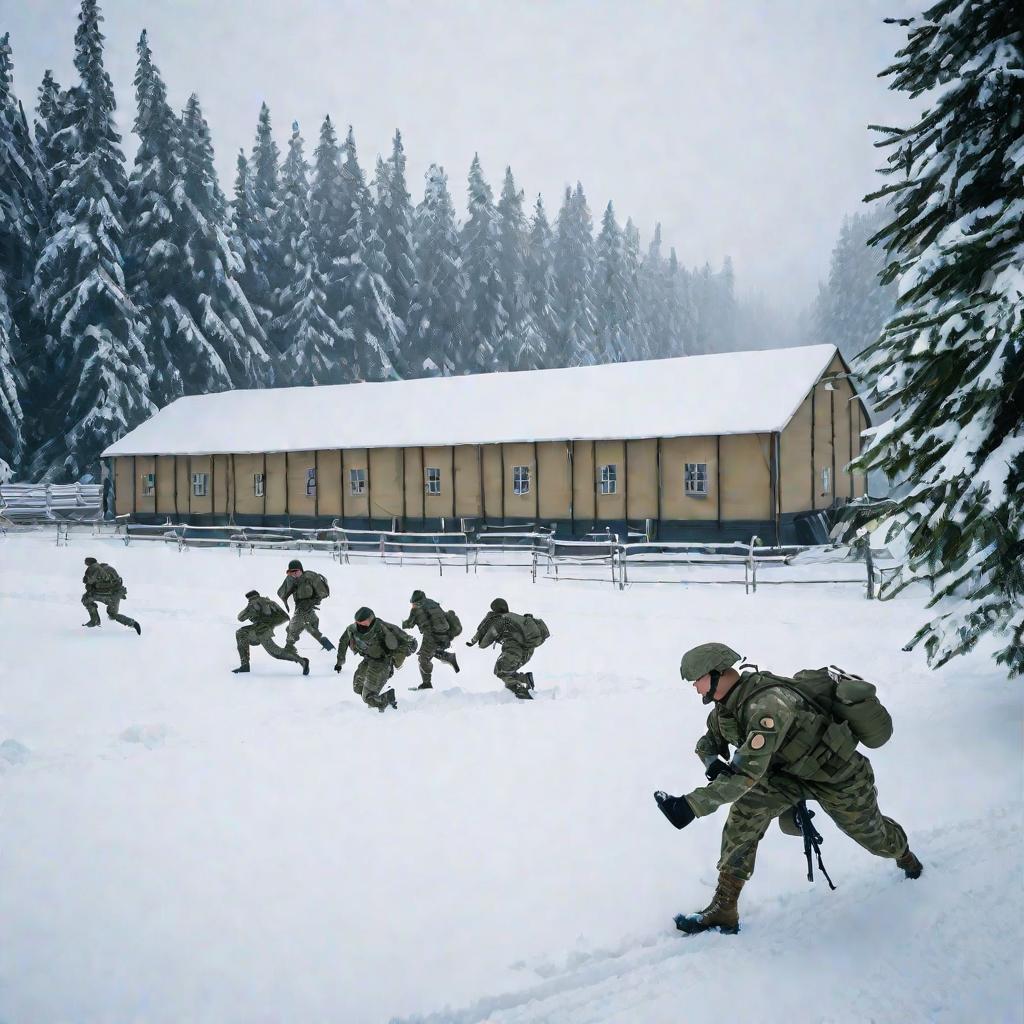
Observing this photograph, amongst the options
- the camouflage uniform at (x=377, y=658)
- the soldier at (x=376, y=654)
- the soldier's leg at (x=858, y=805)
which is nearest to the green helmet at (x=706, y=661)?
the soldier's leg at (x=858, y=805)

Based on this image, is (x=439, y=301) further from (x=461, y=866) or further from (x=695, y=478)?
(x=461, y=866)

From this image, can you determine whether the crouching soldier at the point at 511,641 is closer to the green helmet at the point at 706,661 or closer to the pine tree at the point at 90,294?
the green helmet at the point at 706,661

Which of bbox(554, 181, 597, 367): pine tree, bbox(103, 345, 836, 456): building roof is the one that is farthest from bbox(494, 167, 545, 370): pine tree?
bbox(103, 345, 836, 456): building roof

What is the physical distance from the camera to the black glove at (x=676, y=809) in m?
4.65

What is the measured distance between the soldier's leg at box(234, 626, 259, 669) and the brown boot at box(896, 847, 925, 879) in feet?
33.6

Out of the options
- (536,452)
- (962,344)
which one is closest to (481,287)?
(536,452)

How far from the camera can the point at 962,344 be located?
25.6ft

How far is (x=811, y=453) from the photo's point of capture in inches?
1142

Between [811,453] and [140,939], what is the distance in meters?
27.1

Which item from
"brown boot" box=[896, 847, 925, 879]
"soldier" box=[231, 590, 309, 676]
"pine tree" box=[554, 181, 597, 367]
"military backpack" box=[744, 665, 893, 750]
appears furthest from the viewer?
"pine tree" box=[554, 181, 597, 367]

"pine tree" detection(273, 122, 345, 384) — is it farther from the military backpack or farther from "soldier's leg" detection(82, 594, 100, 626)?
the military backpack

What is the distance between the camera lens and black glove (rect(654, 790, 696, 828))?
15.3 feet

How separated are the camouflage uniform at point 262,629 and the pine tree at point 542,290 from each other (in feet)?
156

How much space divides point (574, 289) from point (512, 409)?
40.0m
